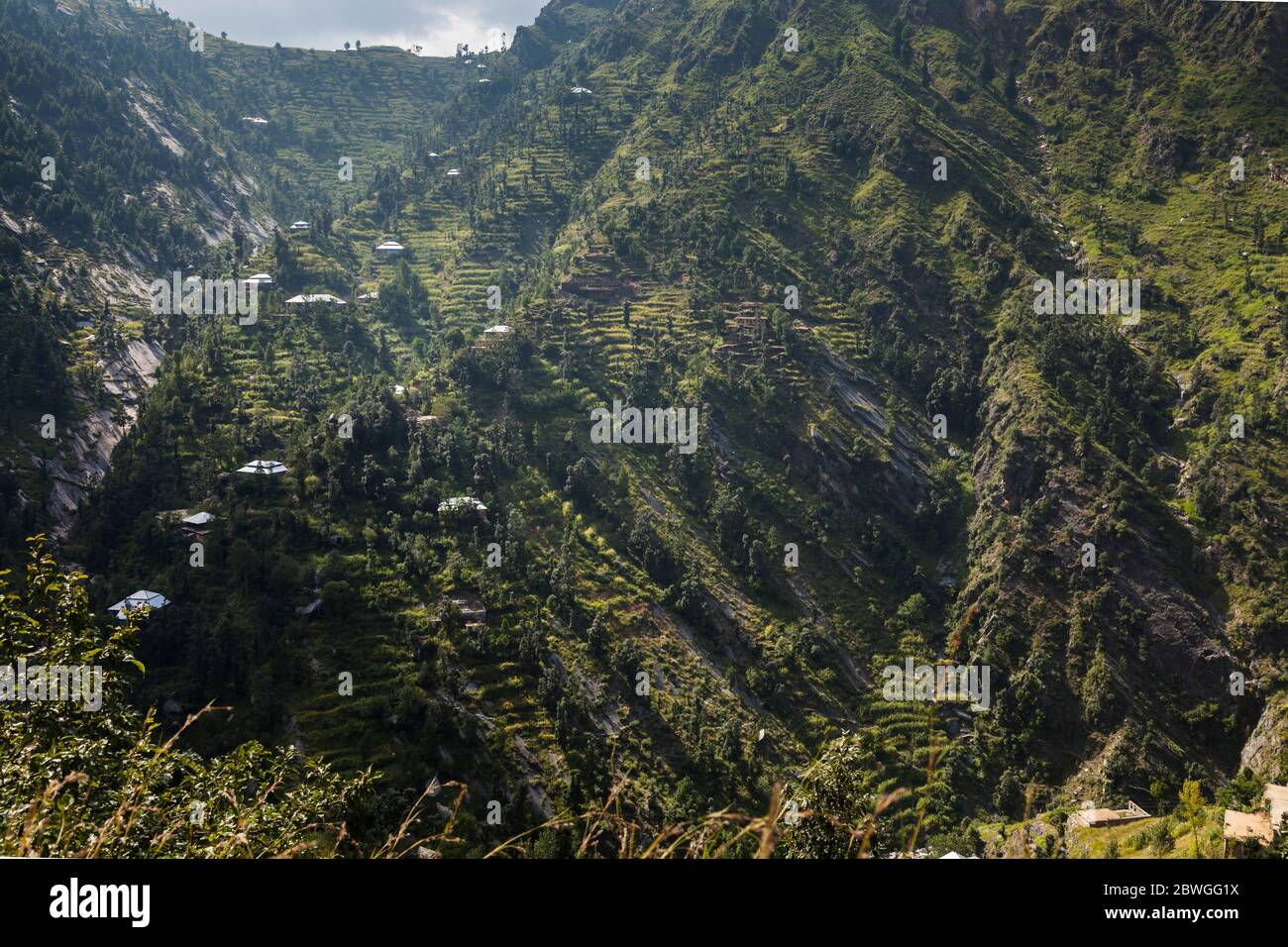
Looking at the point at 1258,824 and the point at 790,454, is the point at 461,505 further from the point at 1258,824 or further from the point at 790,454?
the point at 1258,824

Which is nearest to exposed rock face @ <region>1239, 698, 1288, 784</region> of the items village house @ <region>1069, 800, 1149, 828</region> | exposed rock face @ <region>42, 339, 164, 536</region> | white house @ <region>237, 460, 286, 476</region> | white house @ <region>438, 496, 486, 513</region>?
village house @ <region>1069, 800, 1149, 828</region>

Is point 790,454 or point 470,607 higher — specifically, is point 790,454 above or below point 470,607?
above

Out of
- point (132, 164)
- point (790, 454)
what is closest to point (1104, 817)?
point (790, 454)

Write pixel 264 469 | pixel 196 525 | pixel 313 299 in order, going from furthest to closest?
pixel 313 299 → pixel 264 469 → pixel 196 525

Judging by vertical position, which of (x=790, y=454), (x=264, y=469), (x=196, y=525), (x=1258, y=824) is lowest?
(x=1258, y=824)

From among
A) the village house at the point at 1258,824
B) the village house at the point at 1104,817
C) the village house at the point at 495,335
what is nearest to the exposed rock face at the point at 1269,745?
the village house at the point at 1258,824

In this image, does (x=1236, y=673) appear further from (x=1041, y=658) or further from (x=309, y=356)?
(x=309, y=356)

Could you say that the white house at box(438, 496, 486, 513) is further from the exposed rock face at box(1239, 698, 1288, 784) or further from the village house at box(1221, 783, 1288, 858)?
the exposed rock face at box(1239, 698, 1288, 784)

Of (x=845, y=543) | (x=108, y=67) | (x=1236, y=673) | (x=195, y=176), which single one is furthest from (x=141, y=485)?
(x=108, y=67)

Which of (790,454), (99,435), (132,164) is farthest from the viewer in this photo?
(132,164)

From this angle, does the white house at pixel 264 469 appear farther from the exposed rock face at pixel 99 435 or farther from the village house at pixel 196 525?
the exposed rock face at pixel 99 435
